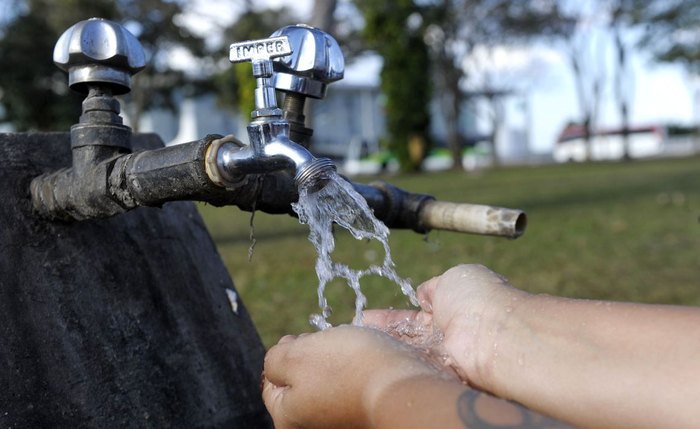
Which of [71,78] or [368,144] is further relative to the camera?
[368,144]

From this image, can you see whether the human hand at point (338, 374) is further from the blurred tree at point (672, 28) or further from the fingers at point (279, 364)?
the blurred tree at point (672, 28)

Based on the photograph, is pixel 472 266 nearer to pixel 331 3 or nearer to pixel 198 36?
pixel 331 3

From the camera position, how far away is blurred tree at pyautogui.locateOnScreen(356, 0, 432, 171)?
79.6 feet

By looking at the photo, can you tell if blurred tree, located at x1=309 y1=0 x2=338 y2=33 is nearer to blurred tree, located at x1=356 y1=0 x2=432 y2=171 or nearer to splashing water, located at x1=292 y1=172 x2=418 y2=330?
splashing water, located at x1=292 y1=172 x2=418 y2=330

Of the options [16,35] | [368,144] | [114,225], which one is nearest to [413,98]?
[368,144]

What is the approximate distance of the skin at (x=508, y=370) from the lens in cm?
85

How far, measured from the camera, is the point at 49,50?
24188 millimetres

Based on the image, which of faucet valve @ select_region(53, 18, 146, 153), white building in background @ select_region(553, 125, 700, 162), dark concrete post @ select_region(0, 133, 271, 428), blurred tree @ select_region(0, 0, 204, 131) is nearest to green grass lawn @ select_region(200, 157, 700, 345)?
dark concrete post @ select_region(0, 133, 271, 428)

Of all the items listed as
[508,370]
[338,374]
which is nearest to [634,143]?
[508,370]

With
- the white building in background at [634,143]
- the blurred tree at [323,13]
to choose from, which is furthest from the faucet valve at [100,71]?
the white building in background at [634,143]

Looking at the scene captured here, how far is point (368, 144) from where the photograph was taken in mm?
36031

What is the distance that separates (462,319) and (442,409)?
0.28 metres

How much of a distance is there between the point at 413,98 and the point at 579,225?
18480mm

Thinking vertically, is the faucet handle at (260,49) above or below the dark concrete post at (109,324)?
above
